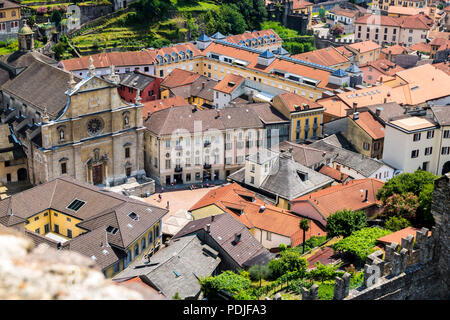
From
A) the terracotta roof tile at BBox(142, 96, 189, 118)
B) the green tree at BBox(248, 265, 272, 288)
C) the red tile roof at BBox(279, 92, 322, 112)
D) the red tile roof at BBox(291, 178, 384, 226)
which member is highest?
the red tile roof at BBox(279, 92, 322, 112)

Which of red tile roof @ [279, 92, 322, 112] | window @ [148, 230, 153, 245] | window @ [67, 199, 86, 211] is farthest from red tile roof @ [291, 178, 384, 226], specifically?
window @ [67, 199, 86, 211]

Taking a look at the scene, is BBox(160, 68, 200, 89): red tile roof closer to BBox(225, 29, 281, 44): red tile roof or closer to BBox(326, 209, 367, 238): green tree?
BBox(225, 29, 281, 44): red tile roof

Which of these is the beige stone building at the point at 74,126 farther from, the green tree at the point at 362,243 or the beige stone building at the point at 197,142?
the green tree at the point at 362,243

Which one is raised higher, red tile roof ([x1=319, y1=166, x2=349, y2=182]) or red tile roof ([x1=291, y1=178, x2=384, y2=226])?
red tile roof ([x1=291, y1=178, x2=384, y2=226])

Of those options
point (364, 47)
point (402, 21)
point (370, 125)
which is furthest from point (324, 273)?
point (402, 21)

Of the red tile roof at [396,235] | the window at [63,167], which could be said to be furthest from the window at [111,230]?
the red tile roof at [396,235]

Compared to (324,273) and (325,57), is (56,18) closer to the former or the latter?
(325,57)
